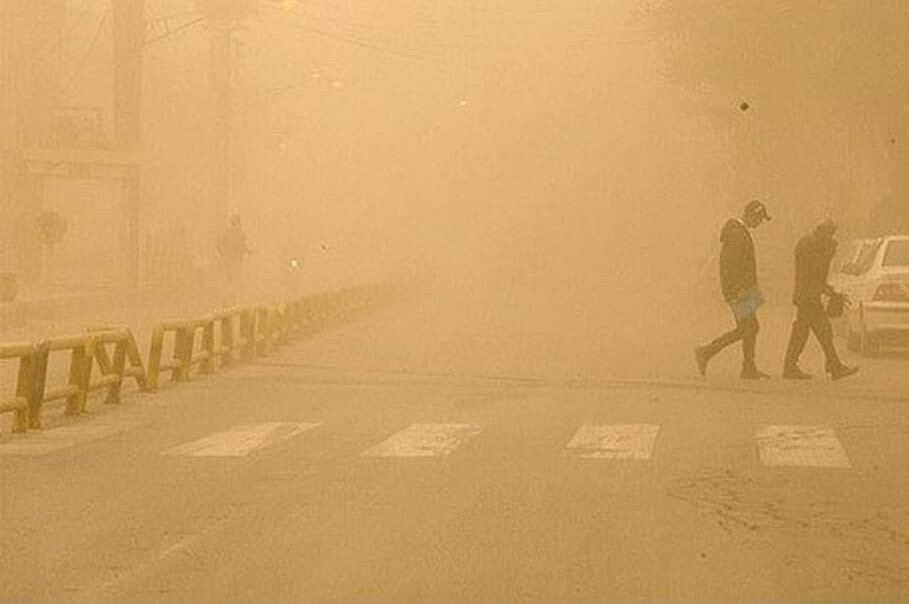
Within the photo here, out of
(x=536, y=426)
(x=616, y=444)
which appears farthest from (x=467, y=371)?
(x=616, y=444)

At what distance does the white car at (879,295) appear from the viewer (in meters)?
30.5

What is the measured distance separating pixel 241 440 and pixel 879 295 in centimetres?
1467

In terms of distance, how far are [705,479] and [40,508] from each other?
13.6ft

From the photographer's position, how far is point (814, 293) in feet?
83.3

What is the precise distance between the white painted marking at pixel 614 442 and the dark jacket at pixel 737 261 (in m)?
5.93

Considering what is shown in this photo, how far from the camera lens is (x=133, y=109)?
58156 mm

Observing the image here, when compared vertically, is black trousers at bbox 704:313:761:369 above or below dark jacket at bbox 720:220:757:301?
below

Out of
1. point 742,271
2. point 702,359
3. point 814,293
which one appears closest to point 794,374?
point 814,293

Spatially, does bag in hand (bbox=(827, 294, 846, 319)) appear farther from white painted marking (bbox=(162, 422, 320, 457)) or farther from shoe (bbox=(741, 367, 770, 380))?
white painted marking (bbox=(162, 422, 320, 457))

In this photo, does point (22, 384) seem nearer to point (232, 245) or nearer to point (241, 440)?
point (241, 440)

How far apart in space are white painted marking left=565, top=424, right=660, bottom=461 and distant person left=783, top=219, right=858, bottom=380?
251 inches

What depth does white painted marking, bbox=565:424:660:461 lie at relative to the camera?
16.6 m

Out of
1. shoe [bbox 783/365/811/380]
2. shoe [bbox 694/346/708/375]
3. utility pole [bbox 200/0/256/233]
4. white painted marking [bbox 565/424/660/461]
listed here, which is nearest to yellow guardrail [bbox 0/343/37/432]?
white painted marking [bbox 565/424/660/461]

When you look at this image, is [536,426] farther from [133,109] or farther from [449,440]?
[133,109]
